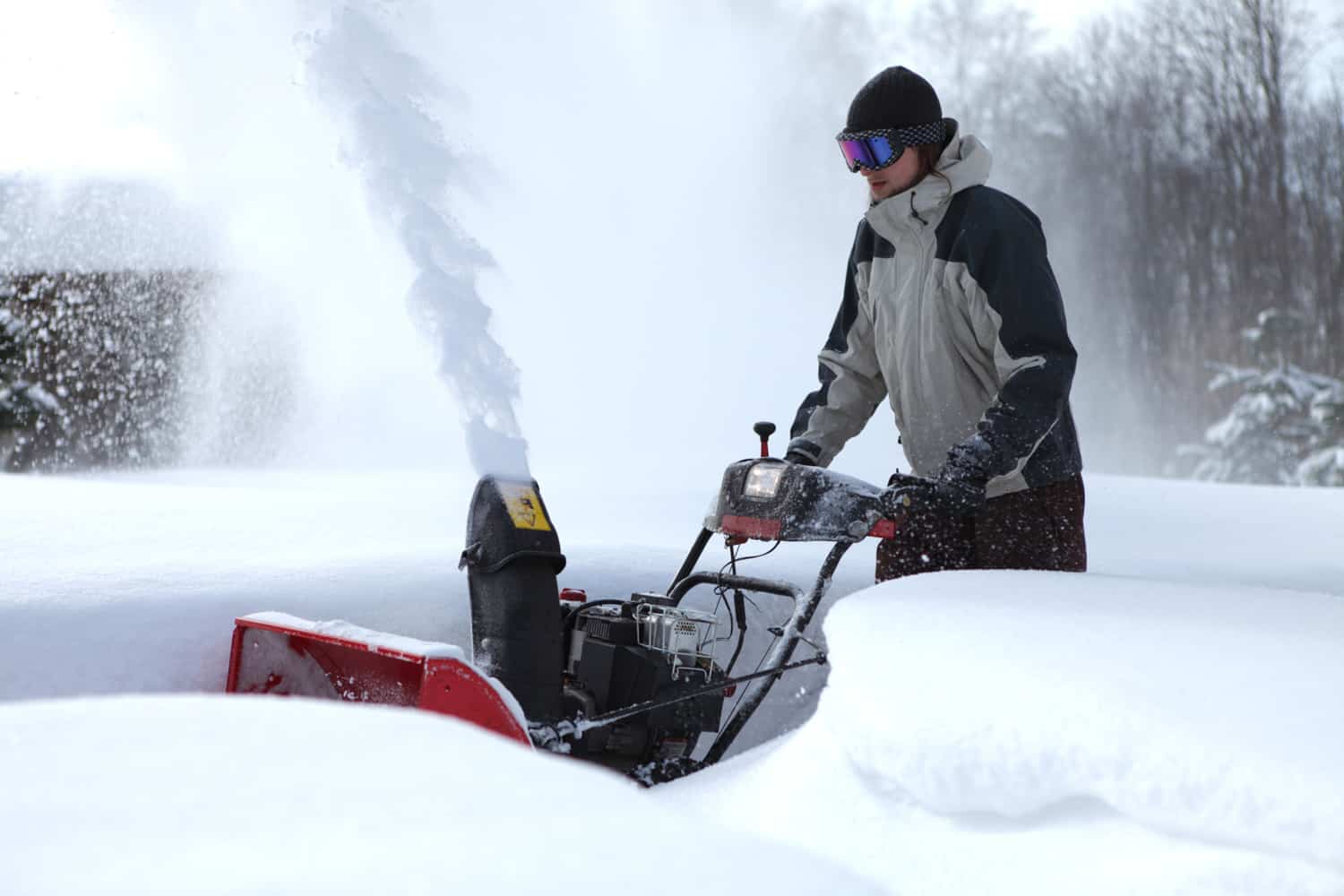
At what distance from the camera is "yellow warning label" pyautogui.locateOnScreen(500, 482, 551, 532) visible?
2.36 meters

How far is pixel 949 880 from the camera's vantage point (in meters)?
1.13

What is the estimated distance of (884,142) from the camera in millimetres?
2473

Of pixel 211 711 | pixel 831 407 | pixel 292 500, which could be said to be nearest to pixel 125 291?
pixel 292 500

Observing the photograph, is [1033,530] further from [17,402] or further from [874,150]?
[17,402]

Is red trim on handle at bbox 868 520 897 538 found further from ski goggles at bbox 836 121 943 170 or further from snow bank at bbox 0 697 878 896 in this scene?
snow bank at bbox 0 697 878 896

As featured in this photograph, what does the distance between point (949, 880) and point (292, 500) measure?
4.22m

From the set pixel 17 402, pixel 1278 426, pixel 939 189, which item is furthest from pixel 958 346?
pixel 1278 426

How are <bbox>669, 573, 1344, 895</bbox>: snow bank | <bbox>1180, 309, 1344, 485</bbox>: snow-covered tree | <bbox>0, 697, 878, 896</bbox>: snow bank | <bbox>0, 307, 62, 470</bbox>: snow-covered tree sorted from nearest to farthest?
1. <bbox>0, 697, 878, 896</bbox>: snow bank
2. <bbox>669, 573, 1344, 895</bbox>: snow bank
3. <bbox>0, 307, 62, 470</bbox>: snow-covered tree
4. <bbox>1180, 309, 1344, 485</bbox>: snow-covered tree

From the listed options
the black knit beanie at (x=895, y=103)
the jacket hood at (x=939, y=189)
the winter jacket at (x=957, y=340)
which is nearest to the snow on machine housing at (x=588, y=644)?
the winter jacket at (x=957, y=340)

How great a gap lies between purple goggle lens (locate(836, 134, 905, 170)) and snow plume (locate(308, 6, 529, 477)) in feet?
3.03

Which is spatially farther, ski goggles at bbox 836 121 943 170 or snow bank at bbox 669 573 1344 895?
ski goggles at bbox 836 121 943 170


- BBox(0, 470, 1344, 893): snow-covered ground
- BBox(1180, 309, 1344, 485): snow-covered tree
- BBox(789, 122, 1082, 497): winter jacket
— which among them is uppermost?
BBox(1180, 309, 1344, 485): snow-covered tree

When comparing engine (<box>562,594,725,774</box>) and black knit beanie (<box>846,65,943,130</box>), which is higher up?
black knit beanie (<box>846,65,943,130</box>)

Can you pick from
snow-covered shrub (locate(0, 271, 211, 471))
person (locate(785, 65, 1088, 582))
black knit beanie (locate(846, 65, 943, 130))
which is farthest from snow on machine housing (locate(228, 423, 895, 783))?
snow-covered shrub (locate(0, 271, 211, 471))
